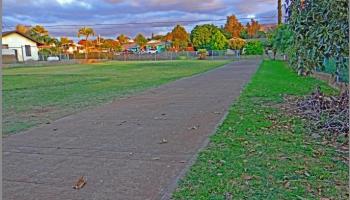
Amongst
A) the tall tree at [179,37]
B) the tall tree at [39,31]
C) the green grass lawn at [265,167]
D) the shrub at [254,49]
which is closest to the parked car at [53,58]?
the tall tree at [39,31]

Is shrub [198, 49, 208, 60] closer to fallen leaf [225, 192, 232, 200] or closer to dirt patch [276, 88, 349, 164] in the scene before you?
dirt patch [276, 88, 349, 164]

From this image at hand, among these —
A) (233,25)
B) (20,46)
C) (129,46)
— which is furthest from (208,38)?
(129,46)

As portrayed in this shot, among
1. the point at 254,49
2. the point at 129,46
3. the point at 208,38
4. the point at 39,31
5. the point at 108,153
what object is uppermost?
the point at 39,31

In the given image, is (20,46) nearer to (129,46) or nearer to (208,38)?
(208,38)

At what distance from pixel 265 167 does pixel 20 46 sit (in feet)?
205

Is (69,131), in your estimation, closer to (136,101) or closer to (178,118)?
(178,118)

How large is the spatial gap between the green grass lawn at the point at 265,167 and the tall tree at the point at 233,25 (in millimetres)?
94026

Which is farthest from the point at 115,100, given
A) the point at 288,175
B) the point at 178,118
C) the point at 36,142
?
the point at 288,175

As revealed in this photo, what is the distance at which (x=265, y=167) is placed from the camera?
4.94 m

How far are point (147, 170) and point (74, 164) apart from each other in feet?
3.59

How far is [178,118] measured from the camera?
356 inches

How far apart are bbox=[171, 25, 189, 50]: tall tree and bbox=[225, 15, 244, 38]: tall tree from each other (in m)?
11.6

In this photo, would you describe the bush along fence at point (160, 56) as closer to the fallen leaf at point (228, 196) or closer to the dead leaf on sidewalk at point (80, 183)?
the dead leaf on sidewalk at point (80, 183)

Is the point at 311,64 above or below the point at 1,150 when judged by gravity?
above
